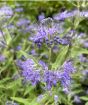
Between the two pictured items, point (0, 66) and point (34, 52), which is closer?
Answer: point (0, 66)

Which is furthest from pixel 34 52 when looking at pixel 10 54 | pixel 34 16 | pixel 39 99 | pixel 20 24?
pixel 34 16

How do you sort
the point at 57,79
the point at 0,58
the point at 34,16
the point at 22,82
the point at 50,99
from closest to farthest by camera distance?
the point at 57,79
the point at 50,99
the point at 22,82
the point at 0,58
the point at 34,16

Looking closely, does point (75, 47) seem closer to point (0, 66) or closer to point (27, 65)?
point (0, 66)

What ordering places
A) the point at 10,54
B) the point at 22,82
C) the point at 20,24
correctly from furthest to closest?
the point at 20,24, the point at 10,54, the point at 22,82

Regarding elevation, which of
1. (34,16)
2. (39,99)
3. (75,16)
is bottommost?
(34,16)

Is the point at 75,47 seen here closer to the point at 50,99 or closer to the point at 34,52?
the point at 34,52

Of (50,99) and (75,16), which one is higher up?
(75,16)

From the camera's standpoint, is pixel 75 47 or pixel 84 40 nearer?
pixel 75 47

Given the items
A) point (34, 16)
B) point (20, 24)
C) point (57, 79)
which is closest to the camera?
point (57, 79)

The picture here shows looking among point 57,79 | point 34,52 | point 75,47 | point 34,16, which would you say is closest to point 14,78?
point 34,52
